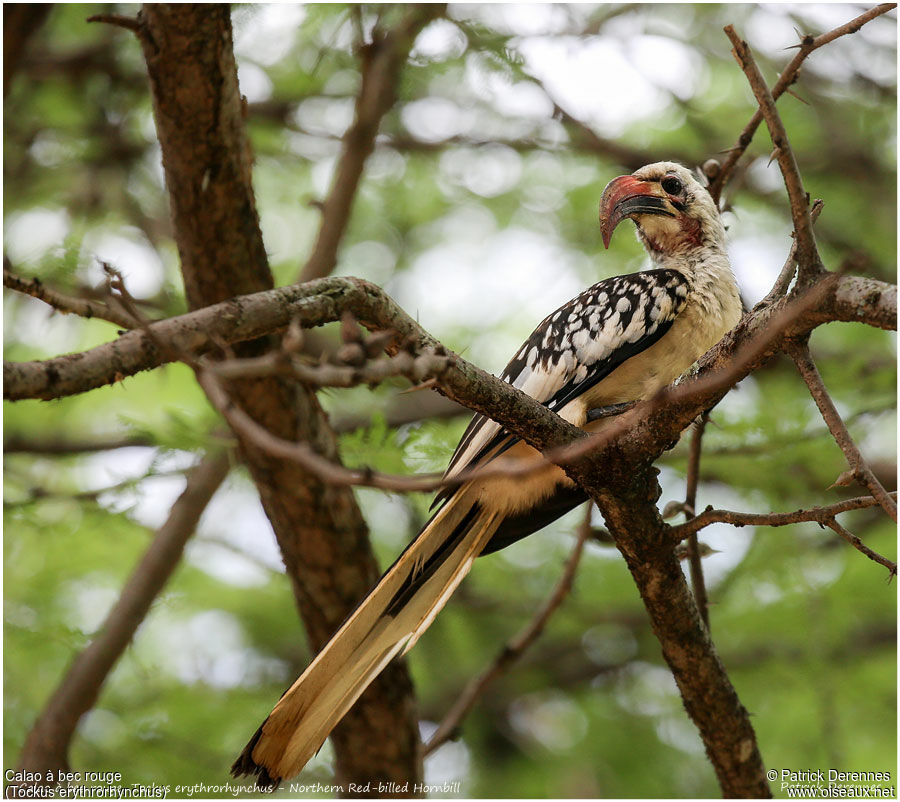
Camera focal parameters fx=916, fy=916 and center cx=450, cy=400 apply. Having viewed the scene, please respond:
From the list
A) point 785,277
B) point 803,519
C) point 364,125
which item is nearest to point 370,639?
point 803,519

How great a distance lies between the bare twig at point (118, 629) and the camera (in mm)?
3891

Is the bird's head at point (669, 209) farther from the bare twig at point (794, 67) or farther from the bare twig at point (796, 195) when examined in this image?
the bare twig at point (796, 195)

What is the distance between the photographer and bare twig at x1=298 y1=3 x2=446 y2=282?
4453 millimetres

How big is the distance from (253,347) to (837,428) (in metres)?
2.06

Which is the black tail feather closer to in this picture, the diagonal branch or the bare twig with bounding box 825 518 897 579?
the diagonal branch

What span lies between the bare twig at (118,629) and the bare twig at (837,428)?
2672 millimetres

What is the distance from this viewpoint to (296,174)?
607cm

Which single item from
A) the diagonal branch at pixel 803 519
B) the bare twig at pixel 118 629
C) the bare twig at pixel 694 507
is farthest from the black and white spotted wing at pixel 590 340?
the bare twig at pixel 118 629

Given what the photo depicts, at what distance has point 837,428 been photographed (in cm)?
216

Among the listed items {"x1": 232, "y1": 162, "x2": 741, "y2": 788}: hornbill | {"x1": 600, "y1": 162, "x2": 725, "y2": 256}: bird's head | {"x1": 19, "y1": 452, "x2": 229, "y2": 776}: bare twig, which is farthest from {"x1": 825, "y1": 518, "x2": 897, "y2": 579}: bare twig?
{"x1": 19, "y1": 452, "x2": 229, "y2": 776}: bare twig

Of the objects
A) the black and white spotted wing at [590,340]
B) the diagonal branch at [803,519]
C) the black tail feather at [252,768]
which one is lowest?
the black tail feather at [252,768]

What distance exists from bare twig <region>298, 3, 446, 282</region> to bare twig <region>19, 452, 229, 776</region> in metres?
1.13

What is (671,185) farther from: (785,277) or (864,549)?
(864,549)

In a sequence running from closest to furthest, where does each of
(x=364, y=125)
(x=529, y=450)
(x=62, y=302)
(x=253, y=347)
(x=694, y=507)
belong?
(x=62, y=302) < (x=694, y=507) < (x=529, y=450) < (x=253, y=347) < (x=364, y=125)
